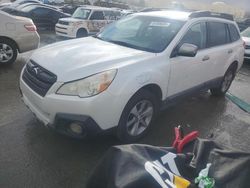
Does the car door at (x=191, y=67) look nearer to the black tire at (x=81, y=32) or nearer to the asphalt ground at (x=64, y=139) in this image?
the asphalt ground at (x=64, y=139)

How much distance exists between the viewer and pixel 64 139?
13.1 ft

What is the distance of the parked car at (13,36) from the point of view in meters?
7.14

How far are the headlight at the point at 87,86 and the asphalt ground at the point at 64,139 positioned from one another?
2.74 ft

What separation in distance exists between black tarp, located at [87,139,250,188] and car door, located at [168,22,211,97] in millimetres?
2386

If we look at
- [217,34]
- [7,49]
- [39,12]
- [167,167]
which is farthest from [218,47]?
[39,12]

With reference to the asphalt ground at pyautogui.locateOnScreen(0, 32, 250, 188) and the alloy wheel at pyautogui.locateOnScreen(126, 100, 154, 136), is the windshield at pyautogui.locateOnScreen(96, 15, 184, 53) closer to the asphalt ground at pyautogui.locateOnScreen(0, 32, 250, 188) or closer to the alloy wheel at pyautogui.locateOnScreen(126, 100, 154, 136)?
the alloy wheel at pyautogui.locateOnScreen(126, 100, 154, 136)

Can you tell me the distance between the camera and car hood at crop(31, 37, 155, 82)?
3502mm

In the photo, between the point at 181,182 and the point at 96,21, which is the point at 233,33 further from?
the point at 96,21

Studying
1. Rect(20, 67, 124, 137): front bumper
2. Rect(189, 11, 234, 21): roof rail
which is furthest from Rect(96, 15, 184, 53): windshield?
Rect(20, 67, 124, 137): front bumper

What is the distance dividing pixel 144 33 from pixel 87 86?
1700 millimetres

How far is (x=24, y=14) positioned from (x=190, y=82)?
13.2 meters

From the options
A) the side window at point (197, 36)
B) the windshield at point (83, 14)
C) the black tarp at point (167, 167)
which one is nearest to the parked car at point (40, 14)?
the windshield at point (83, 14)

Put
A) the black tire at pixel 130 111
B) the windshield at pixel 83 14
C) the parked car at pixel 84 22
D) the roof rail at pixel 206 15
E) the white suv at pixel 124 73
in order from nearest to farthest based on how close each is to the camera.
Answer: the white suv at pixel 124 73, the black tire at pixel 130 111, the roof rail at pixel 206 15, the parked car at pixel 84 22, the windshield at pixel 83 14

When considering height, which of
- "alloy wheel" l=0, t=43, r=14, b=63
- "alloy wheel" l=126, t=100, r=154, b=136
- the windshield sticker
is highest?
the windshield sticker
